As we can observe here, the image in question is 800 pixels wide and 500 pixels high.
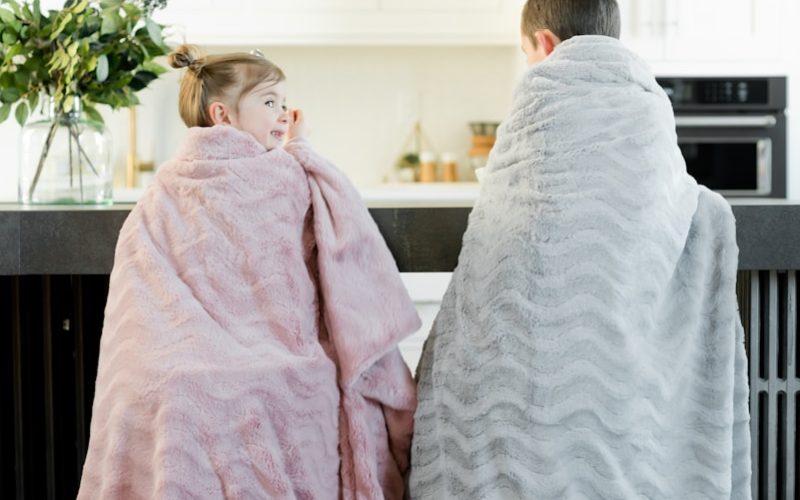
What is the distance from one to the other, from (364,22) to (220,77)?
246 cm

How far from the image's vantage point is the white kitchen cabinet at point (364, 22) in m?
4.04

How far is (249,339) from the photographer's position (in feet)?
4.98

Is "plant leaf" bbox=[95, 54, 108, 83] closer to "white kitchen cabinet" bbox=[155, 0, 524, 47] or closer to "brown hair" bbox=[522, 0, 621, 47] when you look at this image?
"brown hair" bbox=[522, 0, 621, 47]

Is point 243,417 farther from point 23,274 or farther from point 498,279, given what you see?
point 23,274

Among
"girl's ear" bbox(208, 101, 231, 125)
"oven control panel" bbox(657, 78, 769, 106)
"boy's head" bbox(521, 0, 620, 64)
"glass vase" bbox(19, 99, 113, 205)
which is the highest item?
"oven control panel" bbox(657, 78, 769, 106)

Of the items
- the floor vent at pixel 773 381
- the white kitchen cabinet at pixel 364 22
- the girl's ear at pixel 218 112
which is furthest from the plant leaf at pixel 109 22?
the white kitchen cabinet at pixel 364 22

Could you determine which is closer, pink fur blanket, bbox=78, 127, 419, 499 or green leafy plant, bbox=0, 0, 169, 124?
pink fur blanket, bbox=78, 127, 419, 499

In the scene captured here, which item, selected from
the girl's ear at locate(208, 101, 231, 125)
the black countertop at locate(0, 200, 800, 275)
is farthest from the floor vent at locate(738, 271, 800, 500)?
the girl's ear at locate(208, 101, 231, 125)

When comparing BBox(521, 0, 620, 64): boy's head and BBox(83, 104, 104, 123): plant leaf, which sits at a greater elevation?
BBox(521, 0, 620, 64): boy's head

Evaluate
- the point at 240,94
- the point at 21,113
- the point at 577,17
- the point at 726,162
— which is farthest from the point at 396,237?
the point at 726,162

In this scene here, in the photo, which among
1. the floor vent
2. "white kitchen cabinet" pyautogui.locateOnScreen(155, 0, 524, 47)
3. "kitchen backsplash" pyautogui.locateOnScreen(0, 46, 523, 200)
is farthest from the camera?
"kitchen backsplash" pyautogui.locateOnScreen(0, 46, 523, 200)

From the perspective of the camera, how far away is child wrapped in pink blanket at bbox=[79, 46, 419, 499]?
1.48 m

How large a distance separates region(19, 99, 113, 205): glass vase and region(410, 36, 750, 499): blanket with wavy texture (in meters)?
0.79

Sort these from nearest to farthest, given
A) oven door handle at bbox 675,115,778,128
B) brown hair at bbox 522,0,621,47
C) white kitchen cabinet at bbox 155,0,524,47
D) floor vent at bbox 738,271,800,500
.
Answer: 1. brown hair at bbox 522,0,621,47
2. floor vent at bbox 738,271,800,500
3. oven door handle at bbox 675,115,778,128
4. white kitchen cabinet at bbox 155,0,524,47
